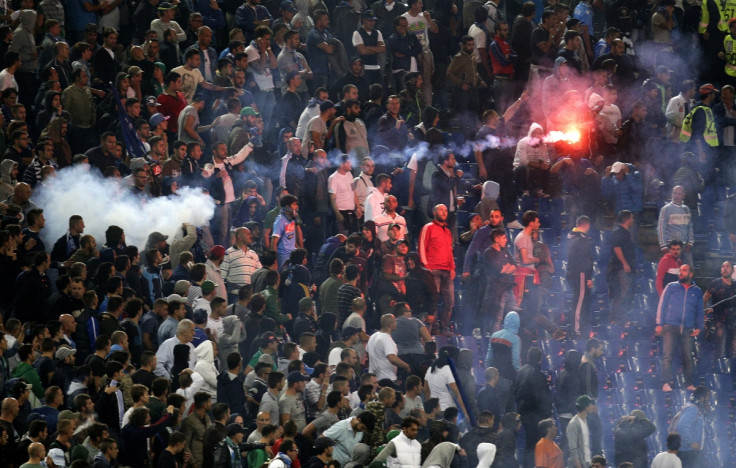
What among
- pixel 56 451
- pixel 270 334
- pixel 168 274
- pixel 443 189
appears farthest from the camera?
pixel 443 189

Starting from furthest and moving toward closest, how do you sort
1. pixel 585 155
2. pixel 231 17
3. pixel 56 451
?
1. pixel 231 17
2. pixel 585 155
3. pixel 56 451

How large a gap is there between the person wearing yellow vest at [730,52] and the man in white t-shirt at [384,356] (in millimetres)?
10897

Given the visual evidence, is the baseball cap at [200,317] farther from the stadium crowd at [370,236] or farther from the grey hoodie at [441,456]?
the grey hoodie at [441,456]

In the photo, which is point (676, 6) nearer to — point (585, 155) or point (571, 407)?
point (585, 155)

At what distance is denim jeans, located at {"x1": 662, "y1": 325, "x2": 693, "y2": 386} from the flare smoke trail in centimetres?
668

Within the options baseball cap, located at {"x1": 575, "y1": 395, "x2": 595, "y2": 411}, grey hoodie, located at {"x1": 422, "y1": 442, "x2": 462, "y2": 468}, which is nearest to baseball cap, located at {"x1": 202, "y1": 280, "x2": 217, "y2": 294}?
grey hoodie, located at {"x1": 422, "y1": 442, "x2": 462, "y2": 468}

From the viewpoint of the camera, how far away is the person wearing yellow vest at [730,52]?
2548cm

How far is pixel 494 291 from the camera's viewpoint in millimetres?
19828

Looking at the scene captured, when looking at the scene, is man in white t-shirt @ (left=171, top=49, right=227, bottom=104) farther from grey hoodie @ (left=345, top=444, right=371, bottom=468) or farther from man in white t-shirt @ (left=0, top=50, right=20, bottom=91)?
grey hoodie @ (left=345, top=444, right=371, bottom=468)

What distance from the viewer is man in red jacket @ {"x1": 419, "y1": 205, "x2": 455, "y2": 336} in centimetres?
1978

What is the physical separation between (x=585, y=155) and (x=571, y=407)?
6.06 m

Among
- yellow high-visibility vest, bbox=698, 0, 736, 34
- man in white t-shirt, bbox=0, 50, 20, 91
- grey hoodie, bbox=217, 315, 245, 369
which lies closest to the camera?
grey hoodie, bbox=217, 315, 245, 369

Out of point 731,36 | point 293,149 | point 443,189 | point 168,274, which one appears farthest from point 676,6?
point 168,274

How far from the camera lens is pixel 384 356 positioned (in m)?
Answer: 17.4
